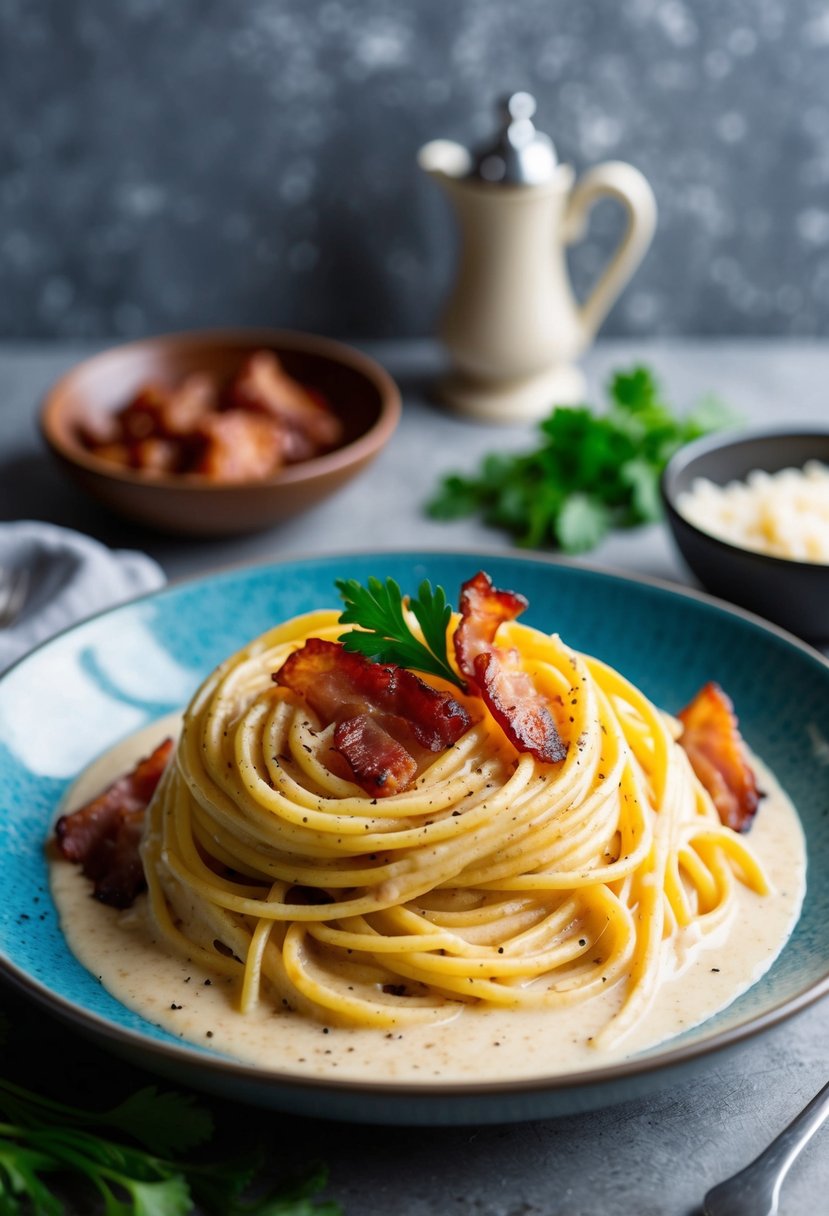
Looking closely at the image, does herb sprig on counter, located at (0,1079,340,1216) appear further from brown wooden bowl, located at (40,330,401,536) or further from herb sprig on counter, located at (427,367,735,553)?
herb sprig on counter, located at (427,367,735,553)

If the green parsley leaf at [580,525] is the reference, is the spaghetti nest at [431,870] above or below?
above

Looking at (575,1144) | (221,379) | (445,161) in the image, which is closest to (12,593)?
(221,379)

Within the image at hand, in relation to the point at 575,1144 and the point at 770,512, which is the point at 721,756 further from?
the point at 770,512

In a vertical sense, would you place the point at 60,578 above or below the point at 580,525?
below

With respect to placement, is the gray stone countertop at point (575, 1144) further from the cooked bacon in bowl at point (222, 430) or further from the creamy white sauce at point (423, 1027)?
the cooked bacon in bowl at point (222, 430)

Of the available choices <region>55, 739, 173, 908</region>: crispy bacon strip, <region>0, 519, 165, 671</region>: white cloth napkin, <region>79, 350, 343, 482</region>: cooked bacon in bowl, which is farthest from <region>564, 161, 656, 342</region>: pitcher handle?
<region>55, 739, 173, 908</region>: crispy bacon strip

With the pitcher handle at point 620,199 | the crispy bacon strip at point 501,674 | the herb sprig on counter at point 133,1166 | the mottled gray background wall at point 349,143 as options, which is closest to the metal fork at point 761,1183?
the herb sprig on counter at point 133,1166
